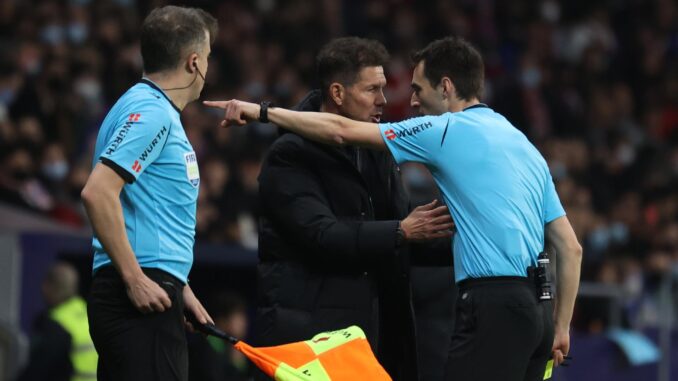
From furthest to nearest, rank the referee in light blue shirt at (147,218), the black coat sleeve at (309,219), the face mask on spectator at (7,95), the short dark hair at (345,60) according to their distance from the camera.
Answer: the face mask on spectator at (7,95) → the short dark hair at (345,60) → the black coat sleeve at (309,219) → the referee in light blue shirt at (147,218)

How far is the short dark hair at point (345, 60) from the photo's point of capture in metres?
6.30

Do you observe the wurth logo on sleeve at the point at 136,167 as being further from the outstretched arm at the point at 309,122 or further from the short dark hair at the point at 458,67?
the short dark hair at the point at 458,67

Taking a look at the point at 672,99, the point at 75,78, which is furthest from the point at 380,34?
the point at 75,78

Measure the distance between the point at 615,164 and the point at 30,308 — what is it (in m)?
9.01

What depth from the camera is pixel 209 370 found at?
8406mm

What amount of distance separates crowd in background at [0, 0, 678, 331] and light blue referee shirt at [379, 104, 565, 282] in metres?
5.90

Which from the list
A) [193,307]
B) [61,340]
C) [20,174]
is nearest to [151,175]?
[193,307]

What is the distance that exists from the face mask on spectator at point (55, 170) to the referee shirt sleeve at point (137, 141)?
6.47 metres

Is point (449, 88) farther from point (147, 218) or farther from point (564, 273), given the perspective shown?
point (147, 218)

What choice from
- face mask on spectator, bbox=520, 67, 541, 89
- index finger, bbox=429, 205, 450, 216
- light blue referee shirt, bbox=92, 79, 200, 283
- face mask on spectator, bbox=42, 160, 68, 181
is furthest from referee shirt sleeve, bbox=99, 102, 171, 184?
face mask on spectator, bbox=520, 67, 541, 89

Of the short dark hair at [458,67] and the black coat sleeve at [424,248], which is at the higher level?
the short dark hair at [458,67]

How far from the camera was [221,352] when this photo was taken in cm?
952

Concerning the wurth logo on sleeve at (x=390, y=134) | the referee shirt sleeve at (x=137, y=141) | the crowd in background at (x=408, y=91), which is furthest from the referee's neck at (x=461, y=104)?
the crowd in background at (x=408, y=91)

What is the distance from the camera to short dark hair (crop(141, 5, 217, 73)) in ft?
17.0
